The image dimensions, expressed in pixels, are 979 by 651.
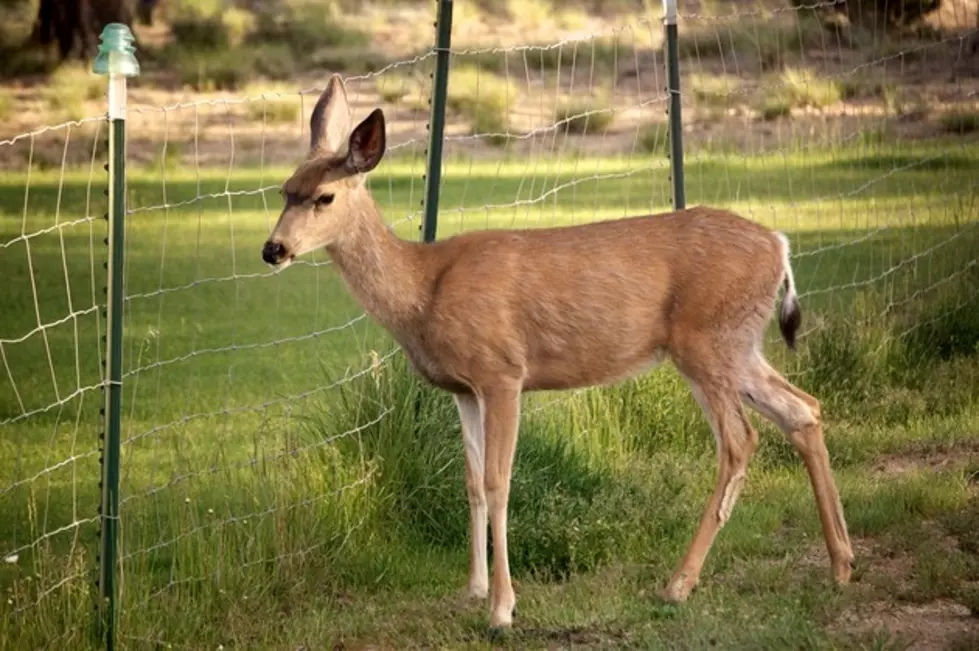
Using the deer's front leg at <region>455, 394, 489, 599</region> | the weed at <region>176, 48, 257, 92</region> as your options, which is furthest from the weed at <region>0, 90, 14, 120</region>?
the deer's front leg at <region>455, 394, 489, 599</region>

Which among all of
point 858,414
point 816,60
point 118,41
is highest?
point 118,41

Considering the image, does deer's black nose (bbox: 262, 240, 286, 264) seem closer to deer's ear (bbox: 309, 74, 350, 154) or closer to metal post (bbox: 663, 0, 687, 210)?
deer's ear (bbox: 309, 74, 350, 154)

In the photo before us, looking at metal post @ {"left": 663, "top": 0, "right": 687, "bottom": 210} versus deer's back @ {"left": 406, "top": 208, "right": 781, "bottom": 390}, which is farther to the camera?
metal post @ {"left": 663, "top": 0, "right": 687, "bottom": 210}

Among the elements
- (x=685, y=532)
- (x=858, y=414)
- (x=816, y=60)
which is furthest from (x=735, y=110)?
(x=685, y=532)

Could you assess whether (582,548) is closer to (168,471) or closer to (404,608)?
(404,608)

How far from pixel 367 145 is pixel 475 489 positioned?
1478 millimetres

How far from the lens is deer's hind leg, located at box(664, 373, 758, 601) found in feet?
23.8

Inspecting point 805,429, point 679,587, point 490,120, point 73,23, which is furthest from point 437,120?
point 73,23

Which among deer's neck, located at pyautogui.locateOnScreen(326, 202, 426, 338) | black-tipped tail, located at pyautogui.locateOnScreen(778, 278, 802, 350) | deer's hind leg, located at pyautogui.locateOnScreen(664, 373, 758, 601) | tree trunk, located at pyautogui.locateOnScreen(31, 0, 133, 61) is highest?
deer's neck, located at pyautogui.locateOnScreen(326, 202, 426, 338)

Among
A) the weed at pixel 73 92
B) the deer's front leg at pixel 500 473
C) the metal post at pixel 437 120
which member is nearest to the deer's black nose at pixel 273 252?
the deer's front leg at pixel 500 473

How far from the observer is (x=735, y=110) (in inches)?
1086

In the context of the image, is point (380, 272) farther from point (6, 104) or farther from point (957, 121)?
point (6, 104)

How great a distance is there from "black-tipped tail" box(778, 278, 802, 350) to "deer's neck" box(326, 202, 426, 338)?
148cm

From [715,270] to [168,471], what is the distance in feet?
11.4
